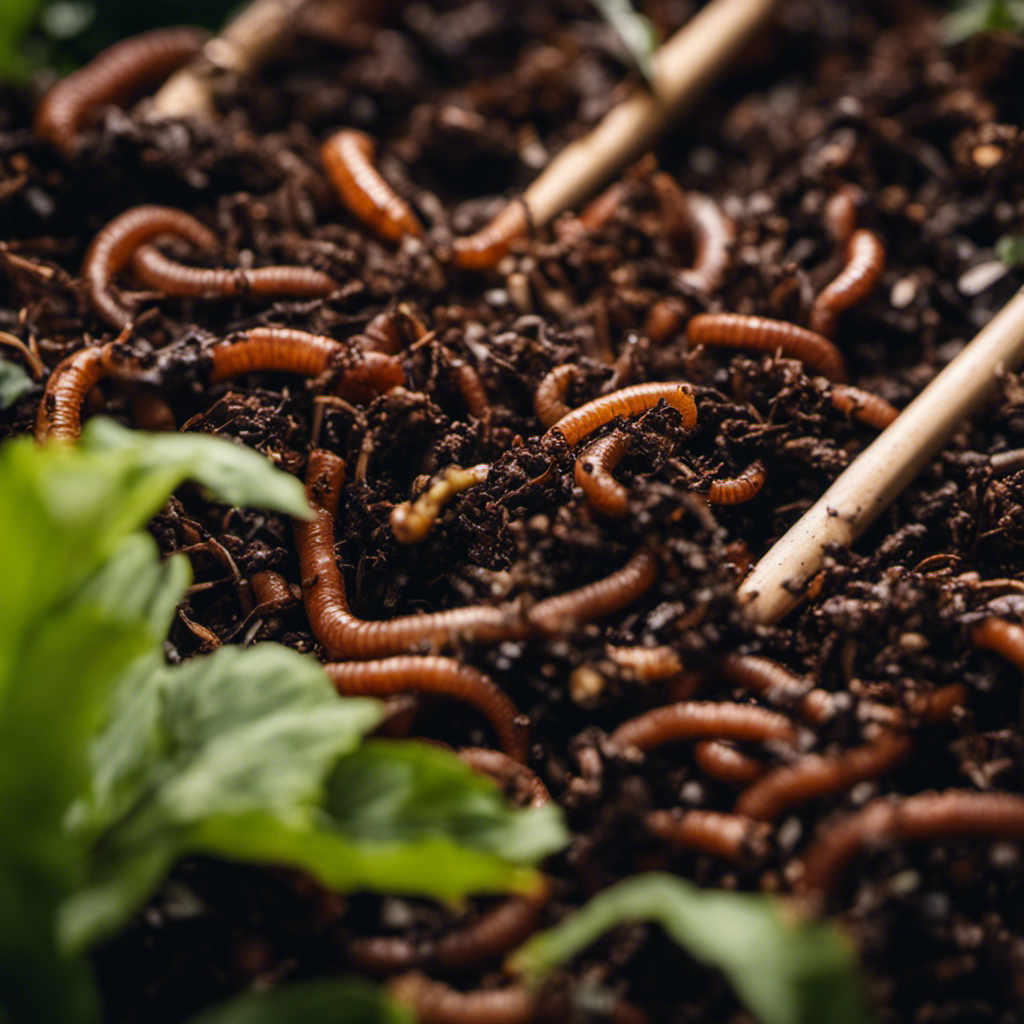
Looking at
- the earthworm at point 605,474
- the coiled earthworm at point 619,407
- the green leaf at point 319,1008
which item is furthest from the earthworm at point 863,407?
the green leaf at point 319,1008

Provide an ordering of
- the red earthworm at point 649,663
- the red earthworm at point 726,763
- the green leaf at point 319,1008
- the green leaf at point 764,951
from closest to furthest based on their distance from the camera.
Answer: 1. the green leaf at point 764,951
2. the green leaf at point 319,1008
3. the red earthworm at point 726,763
4. the red earthworm at point 649,663

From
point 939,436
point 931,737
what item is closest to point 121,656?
point 931,737

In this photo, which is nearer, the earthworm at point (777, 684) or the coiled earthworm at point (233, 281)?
the earthworm at point (777, 684)

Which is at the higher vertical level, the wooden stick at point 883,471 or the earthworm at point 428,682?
the earthworm at point 428,682

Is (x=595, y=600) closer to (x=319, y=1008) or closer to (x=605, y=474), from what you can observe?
(x=605, y=474)

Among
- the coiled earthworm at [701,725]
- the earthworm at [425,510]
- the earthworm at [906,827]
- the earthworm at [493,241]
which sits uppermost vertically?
the earthworm at [493,241]

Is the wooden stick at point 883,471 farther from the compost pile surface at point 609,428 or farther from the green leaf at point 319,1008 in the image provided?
the green leaf at point 319,1008

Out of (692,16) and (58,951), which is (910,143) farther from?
(58,951)
